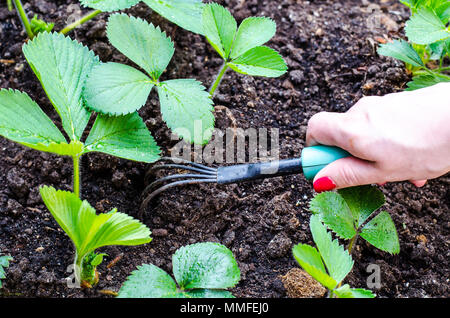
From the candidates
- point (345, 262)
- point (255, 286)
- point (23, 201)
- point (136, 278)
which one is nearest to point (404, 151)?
point (345, 262)

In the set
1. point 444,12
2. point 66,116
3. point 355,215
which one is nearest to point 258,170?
point 355,215

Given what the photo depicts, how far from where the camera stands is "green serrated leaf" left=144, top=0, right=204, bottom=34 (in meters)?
1.40

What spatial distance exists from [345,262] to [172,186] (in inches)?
20.4

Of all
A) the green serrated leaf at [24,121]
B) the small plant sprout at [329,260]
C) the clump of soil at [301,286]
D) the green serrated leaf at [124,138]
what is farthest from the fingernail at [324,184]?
the green serrated leaf at [24,121]

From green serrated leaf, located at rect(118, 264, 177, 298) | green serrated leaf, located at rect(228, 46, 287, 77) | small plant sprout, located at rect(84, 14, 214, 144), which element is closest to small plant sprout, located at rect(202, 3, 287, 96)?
green serrated leaf, located at rect(228, 46, 287, 77)

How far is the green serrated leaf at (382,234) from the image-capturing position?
1293 mm

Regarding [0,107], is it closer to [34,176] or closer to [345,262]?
[34,176]

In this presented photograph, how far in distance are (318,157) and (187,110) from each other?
13.9 inches

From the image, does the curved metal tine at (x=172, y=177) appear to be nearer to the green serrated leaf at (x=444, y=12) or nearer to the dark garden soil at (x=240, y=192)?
the dark garden soil at (x=240, y=192)

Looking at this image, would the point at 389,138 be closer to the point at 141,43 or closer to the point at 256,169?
the point at 256,169

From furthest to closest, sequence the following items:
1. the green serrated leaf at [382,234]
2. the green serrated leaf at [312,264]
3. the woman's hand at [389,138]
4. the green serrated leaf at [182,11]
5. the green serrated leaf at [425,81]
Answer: the green serrated leaf at [425,81], the green serrated leaf at [182,11], the green serrated leaf at [382,234], the woman's hand at [389,138], the green serrated leaf at [312,264]

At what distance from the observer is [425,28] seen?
144 cm

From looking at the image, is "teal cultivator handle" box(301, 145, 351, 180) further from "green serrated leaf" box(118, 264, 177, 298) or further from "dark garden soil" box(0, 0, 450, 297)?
"green serrated leaf" box(118, 264, 177, 298)

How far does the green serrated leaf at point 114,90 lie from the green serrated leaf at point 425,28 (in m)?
0.75
